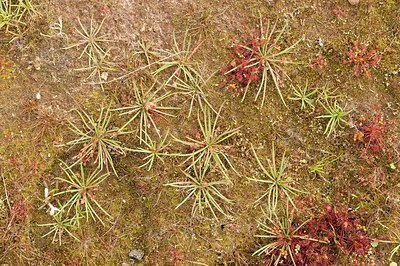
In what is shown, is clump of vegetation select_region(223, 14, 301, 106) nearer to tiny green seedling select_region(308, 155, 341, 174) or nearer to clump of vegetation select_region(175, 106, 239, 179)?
clump of vegetation select_region(175, 106, 239, 179)

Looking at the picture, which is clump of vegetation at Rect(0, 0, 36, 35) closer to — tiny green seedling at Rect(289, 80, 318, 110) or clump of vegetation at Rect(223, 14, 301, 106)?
clump of vegetation at Rect(223, 14, 301, 106)

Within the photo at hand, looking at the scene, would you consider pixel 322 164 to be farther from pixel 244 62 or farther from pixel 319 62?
pixel 244 62

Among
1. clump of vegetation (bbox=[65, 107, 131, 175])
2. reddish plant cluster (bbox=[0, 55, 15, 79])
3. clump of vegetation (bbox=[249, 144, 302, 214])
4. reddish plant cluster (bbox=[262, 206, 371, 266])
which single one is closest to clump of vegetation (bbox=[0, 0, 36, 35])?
reddish plant cluster (bbox=[0, 55, 15, 79])

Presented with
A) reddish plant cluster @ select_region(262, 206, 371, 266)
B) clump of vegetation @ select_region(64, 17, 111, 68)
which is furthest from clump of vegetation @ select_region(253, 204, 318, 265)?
clump of vegetation @ select_region(64, 17, 111, 68)

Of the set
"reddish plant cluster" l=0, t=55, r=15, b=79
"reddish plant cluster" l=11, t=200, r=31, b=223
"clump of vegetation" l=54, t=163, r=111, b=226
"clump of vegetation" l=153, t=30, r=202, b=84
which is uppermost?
"clump of vegetation" l=153, t=30, r=202, b=84

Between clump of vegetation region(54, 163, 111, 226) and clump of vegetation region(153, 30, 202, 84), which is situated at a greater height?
clump of vegetation region(153, 30, 202, 84)

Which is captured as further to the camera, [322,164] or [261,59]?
[322,164]

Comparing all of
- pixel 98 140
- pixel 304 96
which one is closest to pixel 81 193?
pixel 98 140
